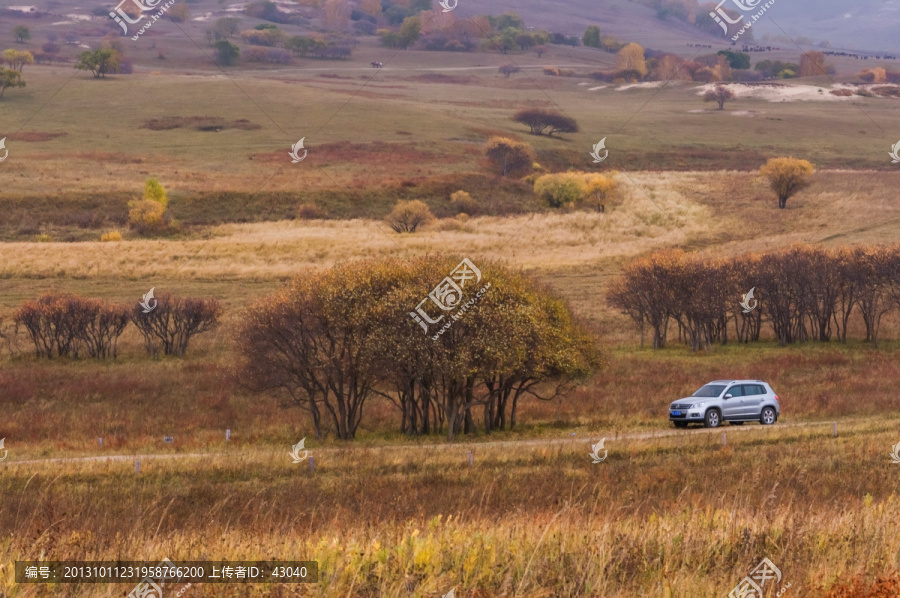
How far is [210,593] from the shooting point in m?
7.86

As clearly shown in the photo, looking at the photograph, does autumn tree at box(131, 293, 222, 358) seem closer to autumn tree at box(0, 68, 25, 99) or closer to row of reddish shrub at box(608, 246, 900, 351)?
row of reddish shrub at box(608, 246, 900, 351)

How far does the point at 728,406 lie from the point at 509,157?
113895mm

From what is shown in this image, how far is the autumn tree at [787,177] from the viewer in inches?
4717

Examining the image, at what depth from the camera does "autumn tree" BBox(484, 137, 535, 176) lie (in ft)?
474

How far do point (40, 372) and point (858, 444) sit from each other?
43.9 meters

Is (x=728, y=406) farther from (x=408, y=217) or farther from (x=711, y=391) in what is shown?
(x=408, y=217)

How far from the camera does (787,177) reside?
392 feet

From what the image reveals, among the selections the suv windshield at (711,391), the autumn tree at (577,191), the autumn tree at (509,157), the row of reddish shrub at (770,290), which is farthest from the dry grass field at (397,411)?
the autumn tree at (509,157)

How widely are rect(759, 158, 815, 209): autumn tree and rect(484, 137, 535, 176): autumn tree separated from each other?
40327 millimetres

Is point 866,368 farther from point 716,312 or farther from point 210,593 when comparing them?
point 210,593

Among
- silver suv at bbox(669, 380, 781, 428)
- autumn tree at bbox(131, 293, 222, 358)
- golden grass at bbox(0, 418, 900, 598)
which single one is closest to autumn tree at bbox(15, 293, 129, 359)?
autumn tree at bbox(131, 293, 222, 358)

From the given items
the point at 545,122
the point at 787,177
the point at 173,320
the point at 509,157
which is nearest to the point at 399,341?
the point at 173,320

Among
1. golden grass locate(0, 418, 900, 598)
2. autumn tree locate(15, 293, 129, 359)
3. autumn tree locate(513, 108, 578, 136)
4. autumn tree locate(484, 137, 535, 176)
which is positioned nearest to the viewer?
golden grass locate(0, 418, 900, 598)

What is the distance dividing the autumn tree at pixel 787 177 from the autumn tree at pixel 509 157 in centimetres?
4033
